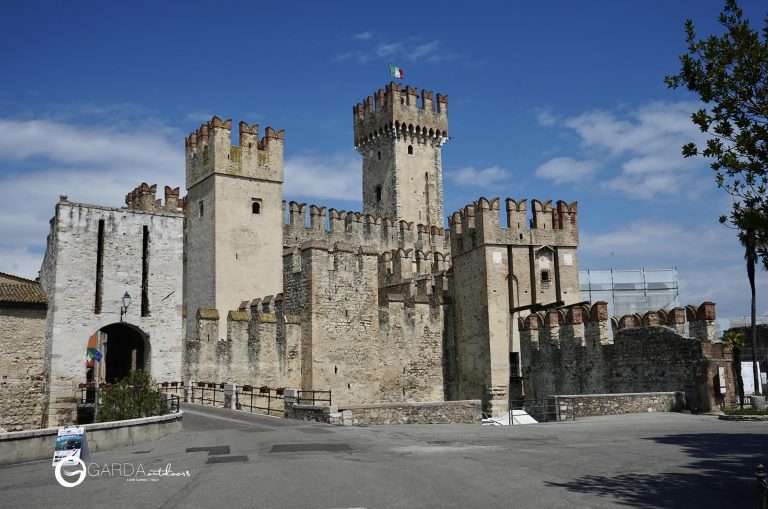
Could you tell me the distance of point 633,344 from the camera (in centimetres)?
2853

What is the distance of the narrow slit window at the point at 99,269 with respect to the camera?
2608cm

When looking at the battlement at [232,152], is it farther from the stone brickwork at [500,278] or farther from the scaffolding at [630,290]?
the scaffolding at [630,290]

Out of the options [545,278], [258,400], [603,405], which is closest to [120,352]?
[258,400]

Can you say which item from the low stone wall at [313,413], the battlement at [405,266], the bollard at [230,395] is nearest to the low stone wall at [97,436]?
the low stone wall at [313,413]

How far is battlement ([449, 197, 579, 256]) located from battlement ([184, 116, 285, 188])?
32.7 ft

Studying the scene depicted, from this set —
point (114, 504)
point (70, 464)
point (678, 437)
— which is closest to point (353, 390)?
point (678, 437)

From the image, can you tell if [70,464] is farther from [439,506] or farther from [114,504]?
[439,506]

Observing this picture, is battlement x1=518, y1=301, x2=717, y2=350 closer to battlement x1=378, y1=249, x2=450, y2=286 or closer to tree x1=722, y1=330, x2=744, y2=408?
tree x1=722, y1=330, x2=744, y2=408

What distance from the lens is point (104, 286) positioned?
26203mm

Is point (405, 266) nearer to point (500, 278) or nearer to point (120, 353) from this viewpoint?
point (500, 278)

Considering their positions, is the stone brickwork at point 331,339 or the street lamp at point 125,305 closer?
the street lamp at point 125,305

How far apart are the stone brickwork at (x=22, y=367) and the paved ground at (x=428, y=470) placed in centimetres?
849

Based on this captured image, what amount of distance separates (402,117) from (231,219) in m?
26.0

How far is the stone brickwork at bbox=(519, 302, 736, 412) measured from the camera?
25.3 metres
